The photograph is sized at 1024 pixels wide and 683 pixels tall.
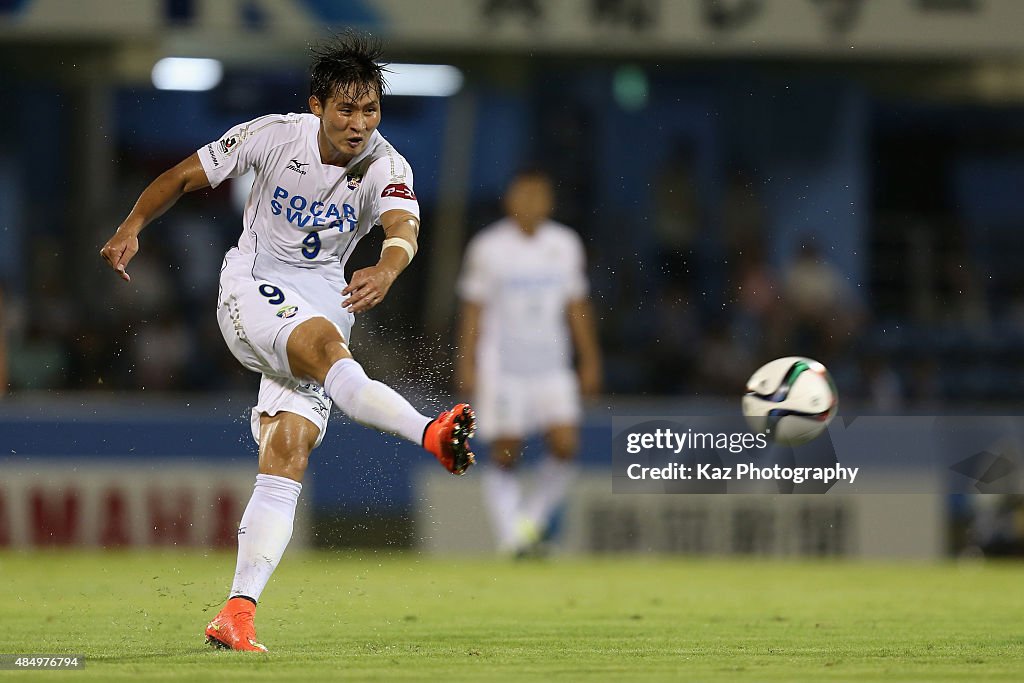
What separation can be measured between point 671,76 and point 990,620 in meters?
9.68

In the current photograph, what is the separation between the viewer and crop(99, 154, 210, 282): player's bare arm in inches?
244

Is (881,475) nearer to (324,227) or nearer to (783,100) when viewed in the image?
(783,100)

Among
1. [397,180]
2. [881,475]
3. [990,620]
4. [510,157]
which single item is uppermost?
[510,157]

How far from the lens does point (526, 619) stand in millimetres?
7547

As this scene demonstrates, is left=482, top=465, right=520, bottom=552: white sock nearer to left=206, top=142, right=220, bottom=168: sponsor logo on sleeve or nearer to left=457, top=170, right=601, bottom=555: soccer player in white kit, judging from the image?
left=457, top=170, right=601, bottom=555: soccer player in white kit

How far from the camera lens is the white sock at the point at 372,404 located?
5867 mm

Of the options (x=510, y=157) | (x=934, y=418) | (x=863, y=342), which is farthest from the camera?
(x=510, y=157)

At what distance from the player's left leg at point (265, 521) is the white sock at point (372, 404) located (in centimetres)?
38

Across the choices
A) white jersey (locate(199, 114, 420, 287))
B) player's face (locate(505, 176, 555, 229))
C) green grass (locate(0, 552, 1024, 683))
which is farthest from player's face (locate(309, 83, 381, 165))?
player's face (locate(505, 176, 555, 229))

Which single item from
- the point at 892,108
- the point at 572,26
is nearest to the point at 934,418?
the point at 572,26

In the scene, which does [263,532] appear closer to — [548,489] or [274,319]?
[274,319]

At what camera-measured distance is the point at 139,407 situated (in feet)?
41.3

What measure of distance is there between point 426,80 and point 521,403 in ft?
15.1

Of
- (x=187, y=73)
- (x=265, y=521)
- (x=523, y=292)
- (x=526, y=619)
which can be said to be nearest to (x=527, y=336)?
(x=523, y=292)
